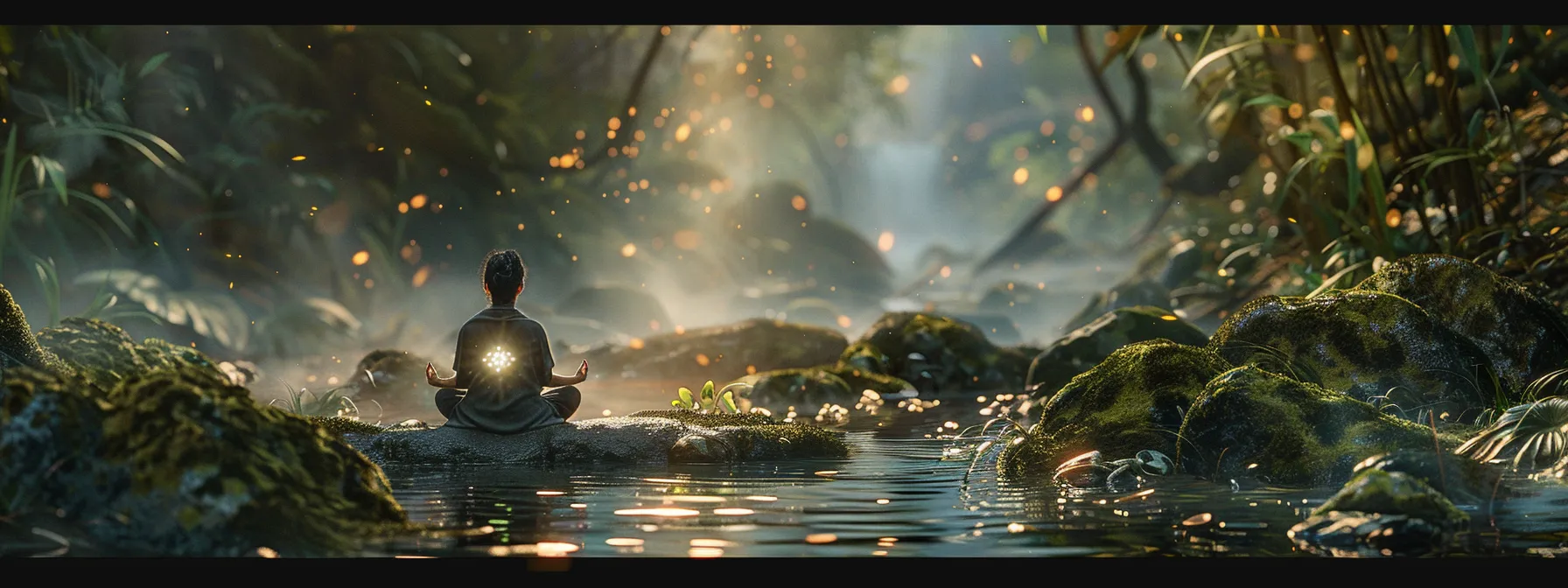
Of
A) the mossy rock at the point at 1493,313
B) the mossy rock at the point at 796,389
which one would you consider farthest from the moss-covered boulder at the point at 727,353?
the mossy rock at the point at 1493,313

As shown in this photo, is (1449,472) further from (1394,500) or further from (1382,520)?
(1382,520)

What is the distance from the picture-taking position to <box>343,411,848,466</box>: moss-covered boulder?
636 cm

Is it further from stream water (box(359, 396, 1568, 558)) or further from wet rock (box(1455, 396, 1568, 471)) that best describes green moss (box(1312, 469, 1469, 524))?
wet rock (box(1455, 396, 1568, 471))

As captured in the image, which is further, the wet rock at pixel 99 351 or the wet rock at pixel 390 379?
the wet rock at pixel 390 379

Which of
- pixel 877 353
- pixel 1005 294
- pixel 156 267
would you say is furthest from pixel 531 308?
pixel 1005 294

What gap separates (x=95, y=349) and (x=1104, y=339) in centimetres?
709

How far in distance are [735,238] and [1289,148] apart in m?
20.3

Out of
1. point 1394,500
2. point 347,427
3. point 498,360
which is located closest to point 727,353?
point 347,427

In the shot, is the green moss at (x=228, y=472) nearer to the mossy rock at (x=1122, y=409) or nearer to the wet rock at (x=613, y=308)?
the mossy rock at (x=1122, y=409)

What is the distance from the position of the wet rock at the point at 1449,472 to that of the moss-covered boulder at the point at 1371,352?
168cm

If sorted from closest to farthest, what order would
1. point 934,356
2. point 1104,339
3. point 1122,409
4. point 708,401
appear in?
point 1122,409
point 708,401
point 1104,339
point 934,356

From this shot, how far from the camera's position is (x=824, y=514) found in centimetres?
481

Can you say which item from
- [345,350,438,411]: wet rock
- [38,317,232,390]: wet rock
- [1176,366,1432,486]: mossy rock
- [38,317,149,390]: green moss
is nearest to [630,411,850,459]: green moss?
[1176,366,1432,486]: mossy rock

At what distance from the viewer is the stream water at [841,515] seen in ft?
13.5
